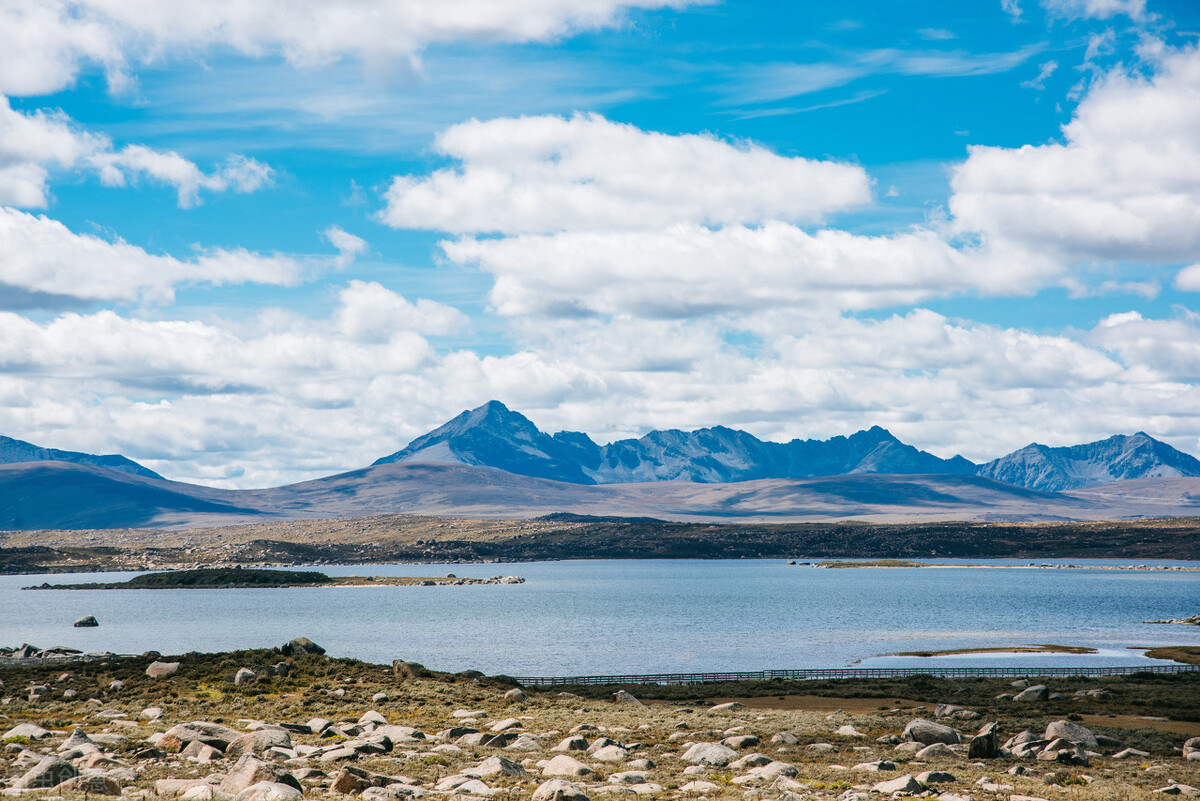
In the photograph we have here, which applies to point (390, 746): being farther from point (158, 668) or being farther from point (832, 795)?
point (158, 668)

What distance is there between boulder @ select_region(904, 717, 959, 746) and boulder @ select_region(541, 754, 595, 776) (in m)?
14.7

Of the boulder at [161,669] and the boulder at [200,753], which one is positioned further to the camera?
the boulder at [161,669]

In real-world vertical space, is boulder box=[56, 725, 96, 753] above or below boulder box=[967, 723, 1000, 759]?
above

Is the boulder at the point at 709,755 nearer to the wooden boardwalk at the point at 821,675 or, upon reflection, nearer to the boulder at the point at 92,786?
the boulder at the point at 92,786

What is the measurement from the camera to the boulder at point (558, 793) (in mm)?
23656

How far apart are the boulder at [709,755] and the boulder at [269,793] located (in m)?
14.0

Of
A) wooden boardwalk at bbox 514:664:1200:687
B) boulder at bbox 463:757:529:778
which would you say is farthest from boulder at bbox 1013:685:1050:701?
boulder at bbox 463:757:529:778

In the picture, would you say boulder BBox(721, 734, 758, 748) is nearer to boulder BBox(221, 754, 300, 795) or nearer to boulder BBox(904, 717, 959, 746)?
boulder BBox(904, 717, 959, 746)

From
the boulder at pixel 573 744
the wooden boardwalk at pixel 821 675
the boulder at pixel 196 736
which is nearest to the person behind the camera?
the boulder at pixel 196 736

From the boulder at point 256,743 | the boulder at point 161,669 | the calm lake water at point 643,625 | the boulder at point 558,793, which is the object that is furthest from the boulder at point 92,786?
the calm lake water at point 643,625

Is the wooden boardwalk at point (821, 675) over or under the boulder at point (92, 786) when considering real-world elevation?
under

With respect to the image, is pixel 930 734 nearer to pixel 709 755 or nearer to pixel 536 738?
pixel 709 755

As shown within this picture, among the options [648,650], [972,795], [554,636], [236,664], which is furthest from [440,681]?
[554,636]

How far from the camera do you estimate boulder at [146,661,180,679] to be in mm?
53562
